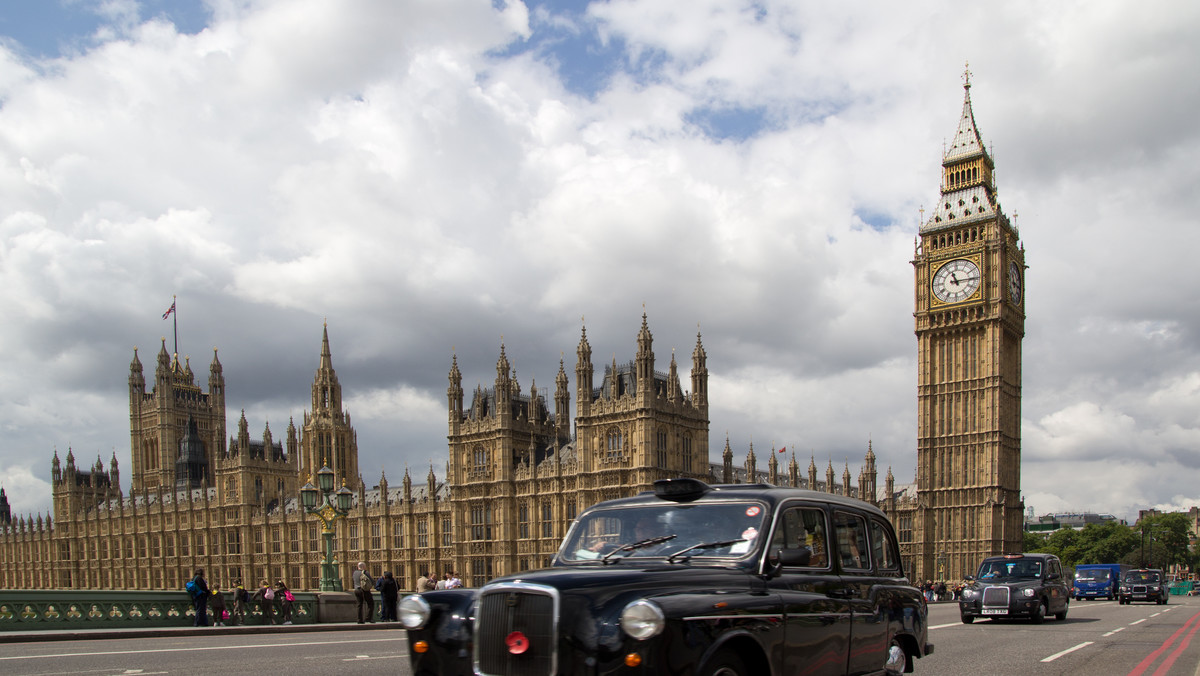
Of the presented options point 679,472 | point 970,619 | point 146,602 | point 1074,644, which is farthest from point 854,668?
point 679,472

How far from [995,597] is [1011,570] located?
192cm

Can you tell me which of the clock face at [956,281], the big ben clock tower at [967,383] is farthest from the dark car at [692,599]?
the clock face at [956,281]

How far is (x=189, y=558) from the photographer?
9588cm

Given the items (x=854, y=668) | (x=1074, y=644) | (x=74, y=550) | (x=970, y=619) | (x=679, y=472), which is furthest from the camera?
(x=74, y=550)

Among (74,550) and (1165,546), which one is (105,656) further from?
(1165,546)

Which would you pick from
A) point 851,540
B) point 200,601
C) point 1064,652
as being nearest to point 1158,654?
point 1064,652

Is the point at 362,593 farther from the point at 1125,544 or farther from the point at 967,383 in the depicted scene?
Answer: the point at 1125,544

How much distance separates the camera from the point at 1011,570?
24641 mm

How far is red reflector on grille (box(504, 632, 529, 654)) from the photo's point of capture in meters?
6.41

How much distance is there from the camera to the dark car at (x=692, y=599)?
20.7 feet

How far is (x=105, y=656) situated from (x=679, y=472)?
49.1 m

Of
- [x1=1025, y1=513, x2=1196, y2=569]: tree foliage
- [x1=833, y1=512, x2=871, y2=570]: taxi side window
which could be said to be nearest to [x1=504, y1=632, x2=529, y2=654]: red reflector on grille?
[x1=833, y1=512, x2=871, y2=570]: taxi side window

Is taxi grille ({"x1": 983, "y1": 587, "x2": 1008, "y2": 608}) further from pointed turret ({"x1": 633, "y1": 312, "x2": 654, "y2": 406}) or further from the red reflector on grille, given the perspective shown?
pointed turret ({"x1": 633, "y1": 312, "x2": 654, "y2": 406})

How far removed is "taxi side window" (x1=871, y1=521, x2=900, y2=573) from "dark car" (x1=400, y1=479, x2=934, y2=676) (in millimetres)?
24
